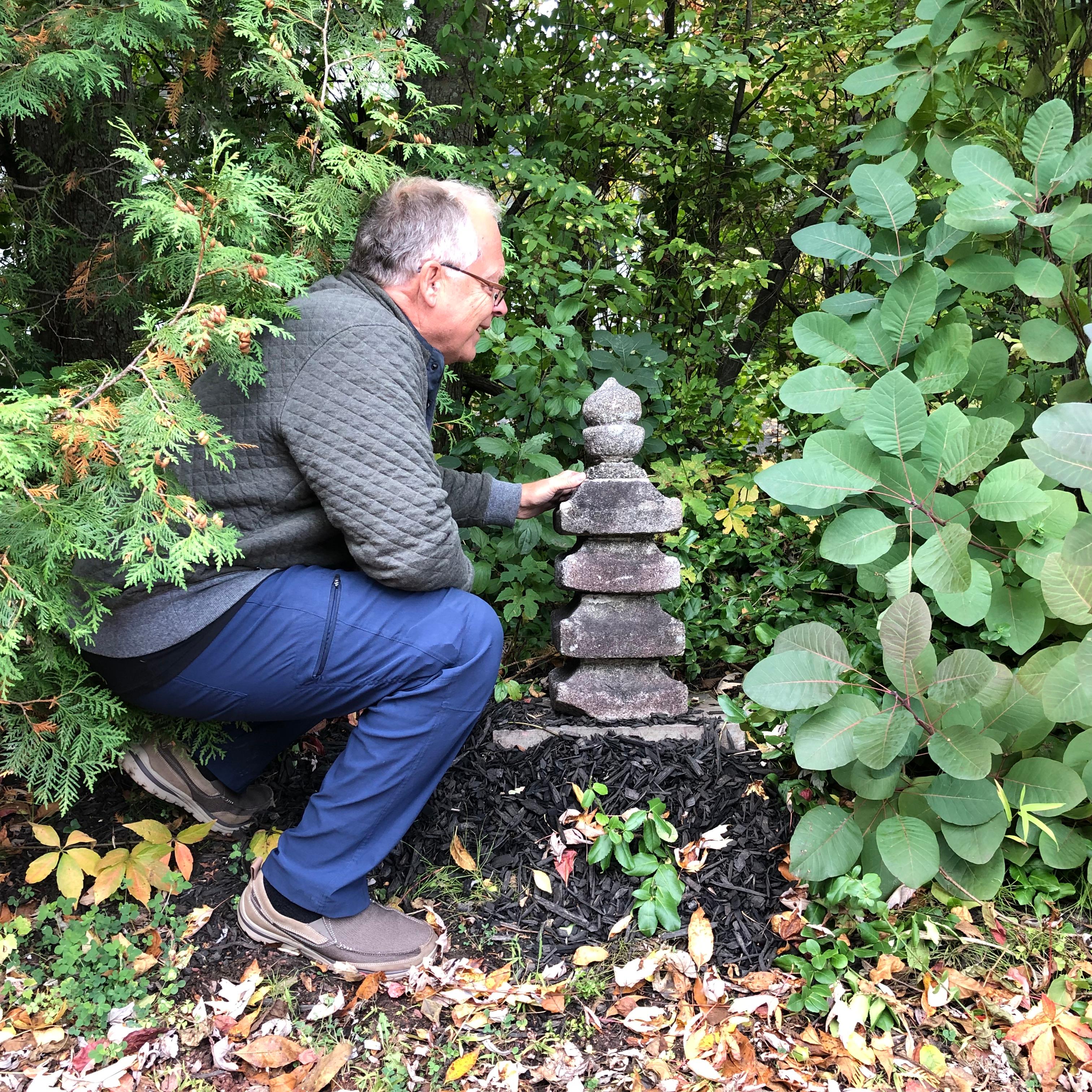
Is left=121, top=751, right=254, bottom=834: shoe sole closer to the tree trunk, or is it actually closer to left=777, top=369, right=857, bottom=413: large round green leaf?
the tree trunk

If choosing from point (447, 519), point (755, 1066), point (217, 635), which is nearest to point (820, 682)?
point (755, 1066)

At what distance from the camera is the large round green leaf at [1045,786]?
192 centimetres

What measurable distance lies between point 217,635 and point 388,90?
1.48 m

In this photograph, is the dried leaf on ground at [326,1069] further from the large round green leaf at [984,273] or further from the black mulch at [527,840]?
the large round green leaf at [984,273]

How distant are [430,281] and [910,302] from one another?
3.92 feet

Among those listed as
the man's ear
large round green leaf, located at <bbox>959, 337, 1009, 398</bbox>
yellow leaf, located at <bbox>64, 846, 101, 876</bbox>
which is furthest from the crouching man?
large round green leaf, located at <bbox>959, 337, 1009, 398</bbox>

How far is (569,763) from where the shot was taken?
2.66m

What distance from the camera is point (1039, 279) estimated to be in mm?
2062

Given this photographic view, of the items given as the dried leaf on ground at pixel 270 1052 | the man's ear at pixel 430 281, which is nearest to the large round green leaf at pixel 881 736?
the dried leaf on ground at pixel 270 1052

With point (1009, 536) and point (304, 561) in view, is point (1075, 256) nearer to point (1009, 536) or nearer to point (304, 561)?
point (1009, 536)

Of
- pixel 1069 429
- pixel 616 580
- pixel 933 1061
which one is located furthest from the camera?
pixel 616 580

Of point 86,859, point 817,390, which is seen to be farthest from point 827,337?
point 86,859

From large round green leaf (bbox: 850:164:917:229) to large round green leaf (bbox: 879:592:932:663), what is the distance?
0.96 metres

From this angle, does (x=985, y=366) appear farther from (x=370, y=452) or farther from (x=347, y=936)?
(x=347, y=936)
